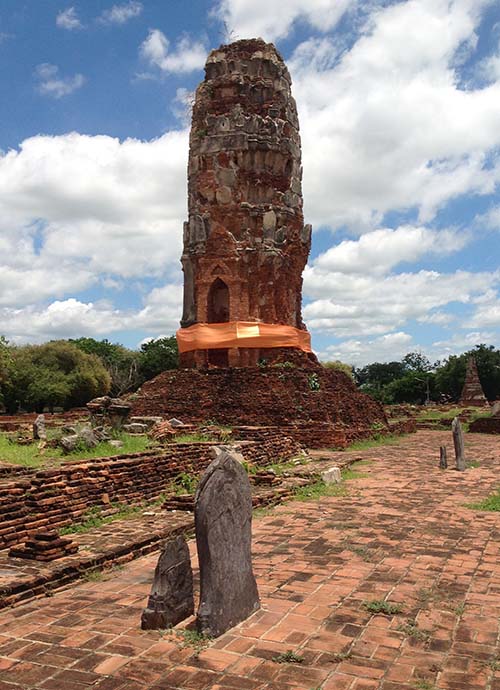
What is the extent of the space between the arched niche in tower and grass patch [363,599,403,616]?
16621 millimetres

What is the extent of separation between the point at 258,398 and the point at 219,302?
5013mm

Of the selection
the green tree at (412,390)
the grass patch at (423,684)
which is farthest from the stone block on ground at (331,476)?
the green tree at (412,390)

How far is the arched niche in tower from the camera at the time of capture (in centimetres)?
2108

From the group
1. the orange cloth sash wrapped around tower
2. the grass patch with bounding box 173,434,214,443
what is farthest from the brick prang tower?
the grass patch with bounding box 173,434,214,443

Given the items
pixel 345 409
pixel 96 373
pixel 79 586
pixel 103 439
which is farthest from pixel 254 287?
pixel 96 373

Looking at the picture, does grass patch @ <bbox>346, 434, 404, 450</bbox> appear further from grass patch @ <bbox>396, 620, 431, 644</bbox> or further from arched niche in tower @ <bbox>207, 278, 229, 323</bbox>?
grass patch @ <bbox>396, 620, 431, 644</bbox>

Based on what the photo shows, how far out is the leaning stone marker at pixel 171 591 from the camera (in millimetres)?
4121

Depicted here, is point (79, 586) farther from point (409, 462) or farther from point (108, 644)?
point (409, 462)

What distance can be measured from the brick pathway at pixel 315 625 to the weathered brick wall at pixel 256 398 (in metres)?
10.0

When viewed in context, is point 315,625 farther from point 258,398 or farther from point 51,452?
point 258,398

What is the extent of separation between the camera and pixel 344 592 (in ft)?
16.2

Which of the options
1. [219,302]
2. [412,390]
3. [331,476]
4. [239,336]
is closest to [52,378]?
[219,302]

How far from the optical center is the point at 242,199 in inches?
798

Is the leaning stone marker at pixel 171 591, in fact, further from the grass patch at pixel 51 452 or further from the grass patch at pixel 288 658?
the grass patch at pixel 51 452
